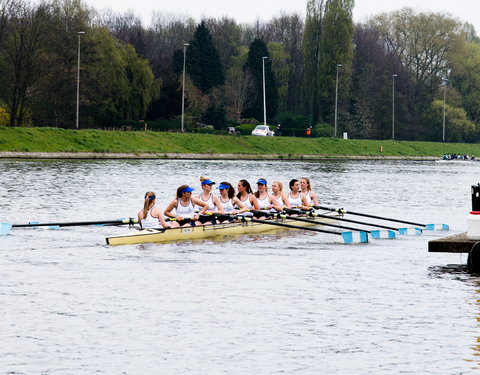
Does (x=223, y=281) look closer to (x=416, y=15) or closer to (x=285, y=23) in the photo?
(x=416, y=15)

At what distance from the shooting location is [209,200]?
24906 millimetres

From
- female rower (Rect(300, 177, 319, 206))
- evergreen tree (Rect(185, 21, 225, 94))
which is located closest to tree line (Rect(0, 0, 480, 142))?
evergreen tree (Rect(185, 21, 225, 94))

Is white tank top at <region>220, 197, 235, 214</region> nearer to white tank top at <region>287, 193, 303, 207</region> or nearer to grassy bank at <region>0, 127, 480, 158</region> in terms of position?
white tank top at <region>287, 193, 303, 207</region>

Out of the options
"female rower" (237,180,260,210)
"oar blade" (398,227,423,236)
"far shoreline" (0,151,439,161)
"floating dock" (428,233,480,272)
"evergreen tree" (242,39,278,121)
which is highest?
"evergreen tree" (242,39,278,121)

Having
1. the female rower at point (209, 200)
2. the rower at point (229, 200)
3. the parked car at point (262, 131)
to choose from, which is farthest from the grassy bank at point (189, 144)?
the female rower at point (209, 200)

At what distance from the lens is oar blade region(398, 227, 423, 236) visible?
26956 millimetres

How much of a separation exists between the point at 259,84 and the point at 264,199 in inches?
3201

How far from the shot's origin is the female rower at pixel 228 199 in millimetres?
25219

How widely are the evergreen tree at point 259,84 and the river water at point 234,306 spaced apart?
7967cm

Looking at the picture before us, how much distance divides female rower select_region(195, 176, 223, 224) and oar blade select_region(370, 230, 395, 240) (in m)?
4.16

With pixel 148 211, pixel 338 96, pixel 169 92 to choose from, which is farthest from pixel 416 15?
pixel 148 211

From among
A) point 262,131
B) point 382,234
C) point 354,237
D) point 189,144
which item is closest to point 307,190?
point 382,234

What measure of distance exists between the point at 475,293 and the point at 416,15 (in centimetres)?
10226

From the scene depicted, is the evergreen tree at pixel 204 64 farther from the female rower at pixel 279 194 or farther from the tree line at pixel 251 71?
the female rower at pixel 279 194
